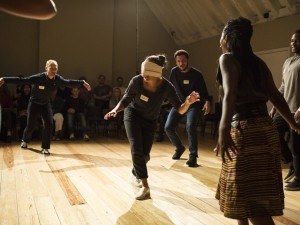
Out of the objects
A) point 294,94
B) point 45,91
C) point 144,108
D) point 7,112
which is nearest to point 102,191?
point 144,108

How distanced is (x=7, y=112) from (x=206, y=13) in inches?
207

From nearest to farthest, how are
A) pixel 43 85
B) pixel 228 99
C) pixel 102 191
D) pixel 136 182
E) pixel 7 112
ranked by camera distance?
pixel 228 99, pixel 102 191, pixel 136 182, pixel 43 85, pixel 7 112

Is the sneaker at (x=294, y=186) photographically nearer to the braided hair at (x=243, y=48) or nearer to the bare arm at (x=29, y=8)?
the braided hair at (x=243, y=48)

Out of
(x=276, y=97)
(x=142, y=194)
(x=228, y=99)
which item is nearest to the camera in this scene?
Answer: (x=228, y=99)

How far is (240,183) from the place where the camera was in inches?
67.7

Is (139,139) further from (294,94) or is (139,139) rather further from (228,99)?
(294,94)

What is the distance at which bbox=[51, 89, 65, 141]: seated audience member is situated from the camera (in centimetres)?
696

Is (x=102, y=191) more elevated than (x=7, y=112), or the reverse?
(x=7, y=112)

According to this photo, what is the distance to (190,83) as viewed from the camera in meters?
4.61

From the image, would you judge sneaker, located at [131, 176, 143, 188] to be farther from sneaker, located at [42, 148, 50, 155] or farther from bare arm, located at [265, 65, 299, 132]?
sneaker, located at [42, 148, 50, 155]

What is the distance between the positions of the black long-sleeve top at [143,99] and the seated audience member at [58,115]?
13.4 ft

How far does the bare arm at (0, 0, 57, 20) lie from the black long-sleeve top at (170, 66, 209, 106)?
12.0 ft

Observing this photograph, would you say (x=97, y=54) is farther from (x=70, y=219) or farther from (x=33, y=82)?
(x=70, y=219)

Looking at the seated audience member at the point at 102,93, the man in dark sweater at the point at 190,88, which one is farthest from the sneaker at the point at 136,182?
the seated audience member at the point at 102,93
